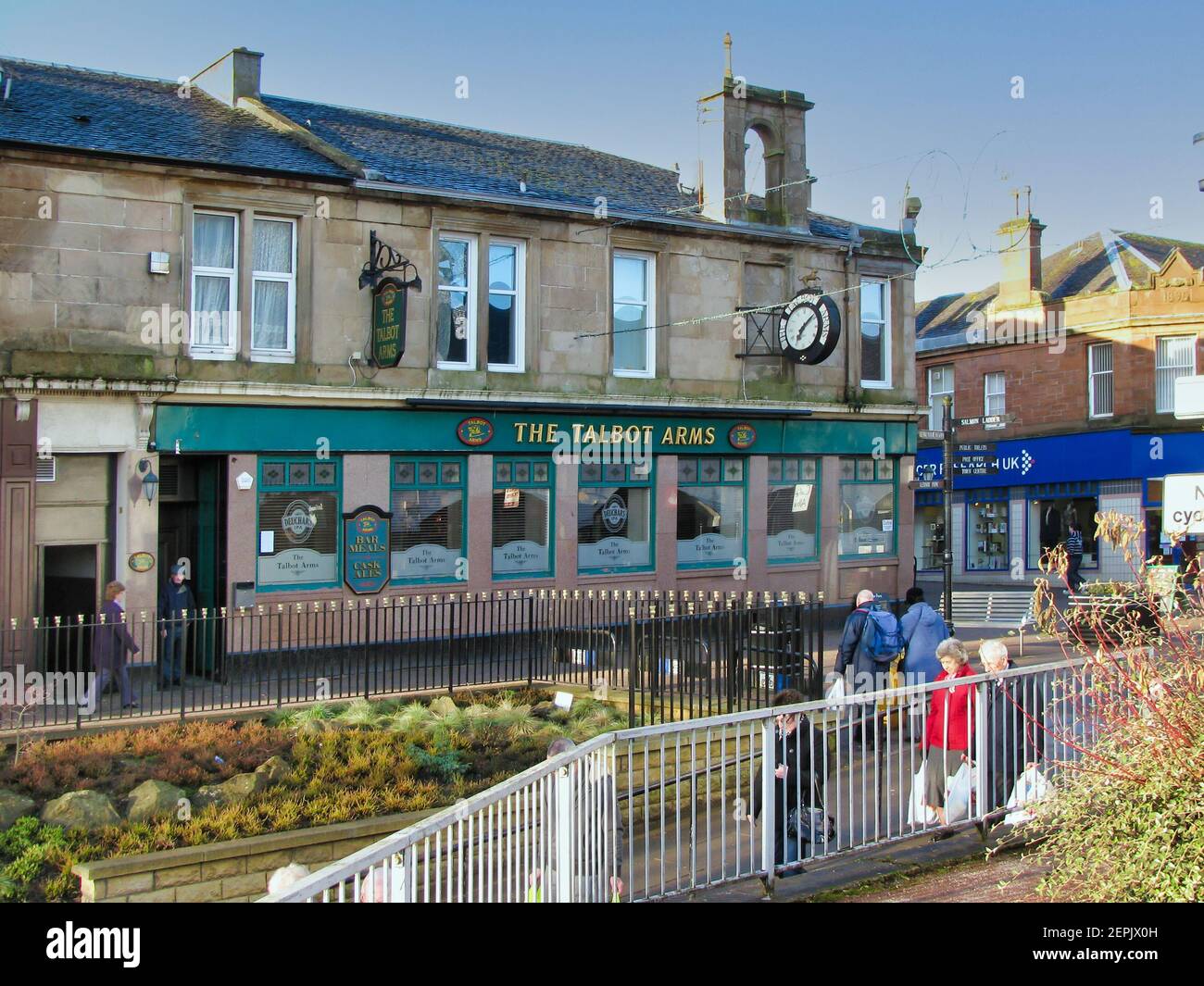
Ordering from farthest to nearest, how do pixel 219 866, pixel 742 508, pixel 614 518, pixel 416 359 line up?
1. pixel 742 508
2. pixel 614 518
3. pixel 416 359
4. pixel 219 866

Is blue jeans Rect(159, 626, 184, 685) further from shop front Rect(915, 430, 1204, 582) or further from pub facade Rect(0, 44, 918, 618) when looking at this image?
shop front Rect(915, 430, 1204, 582)

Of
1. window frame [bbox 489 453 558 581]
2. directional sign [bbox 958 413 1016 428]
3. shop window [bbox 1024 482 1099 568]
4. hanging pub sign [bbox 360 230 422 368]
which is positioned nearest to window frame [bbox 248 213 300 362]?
hanging pub sign [bbox 360 230 422 368]

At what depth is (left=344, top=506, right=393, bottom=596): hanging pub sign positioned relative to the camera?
1700cm

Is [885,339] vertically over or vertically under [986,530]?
over

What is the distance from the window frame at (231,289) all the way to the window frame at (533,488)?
14.2 feet

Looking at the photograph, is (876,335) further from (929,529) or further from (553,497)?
(929,529)

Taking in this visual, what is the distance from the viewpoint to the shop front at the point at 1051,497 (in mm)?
31781

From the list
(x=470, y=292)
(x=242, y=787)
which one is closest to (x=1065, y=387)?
(x=470, y=292)

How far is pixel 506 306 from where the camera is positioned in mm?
18875

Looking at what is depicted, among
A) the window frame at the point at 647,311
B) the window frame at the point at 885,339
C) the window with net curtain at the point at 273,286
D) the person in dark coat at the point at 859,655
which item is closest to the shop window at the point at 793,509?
the window frame at the point at 885,339

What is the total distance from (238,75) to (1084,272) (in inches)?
1016

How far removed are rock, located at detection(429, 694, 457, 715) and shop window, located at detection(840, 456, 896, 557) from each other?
11668mm
